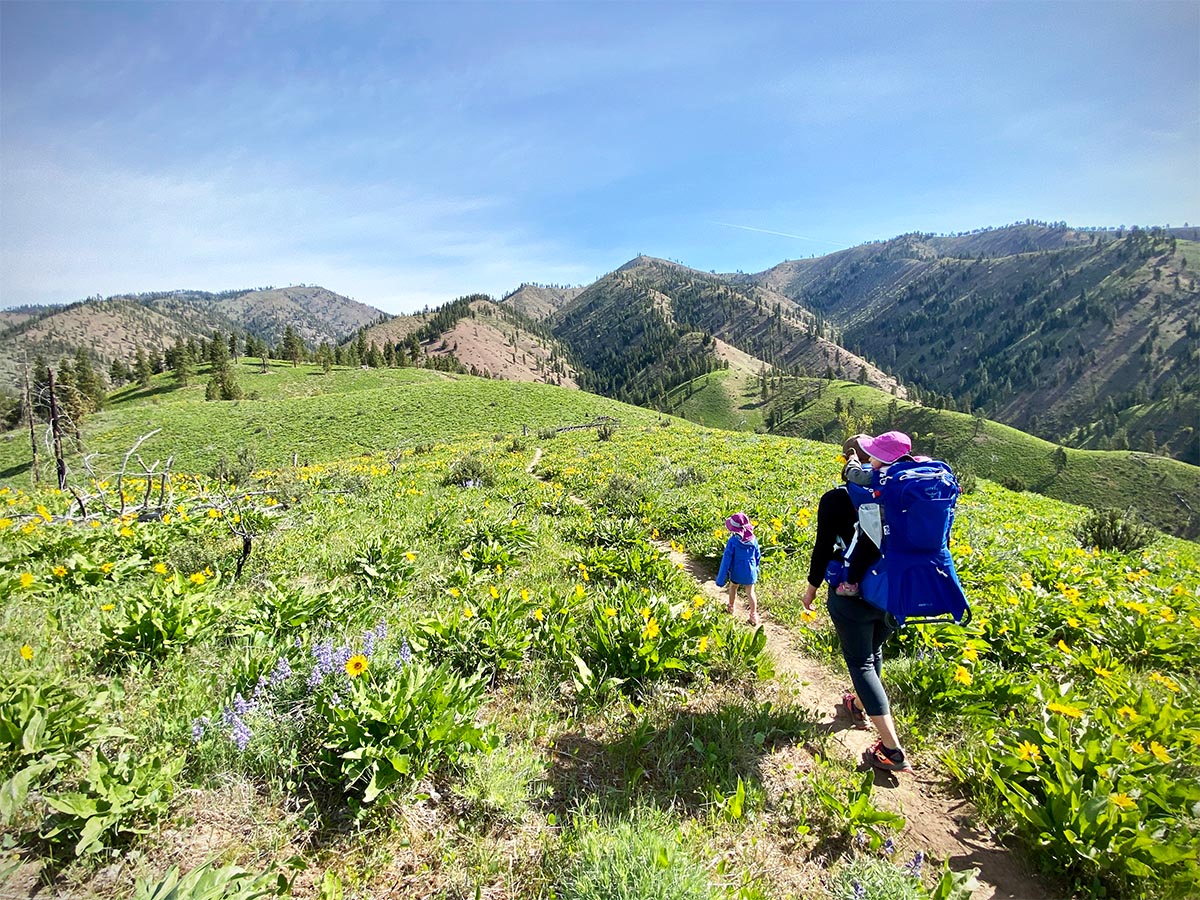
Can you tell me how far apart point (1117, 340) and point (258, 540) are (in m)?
286

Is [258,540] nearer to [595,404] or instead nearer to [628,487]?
[628,487]

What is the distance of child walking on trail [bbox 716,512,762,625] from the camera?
634 centimetres

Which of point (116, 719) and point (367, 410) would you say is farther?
point (367, 410)

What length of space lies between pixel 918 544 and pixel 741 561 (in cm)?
285

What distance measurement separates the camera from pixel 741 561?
20.9 feet

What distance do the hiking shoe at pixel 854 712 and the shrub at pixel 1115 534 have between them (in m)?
8.83

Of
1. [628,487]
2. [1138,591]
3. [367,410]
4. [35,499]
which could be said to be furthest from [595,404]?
[1138,591]

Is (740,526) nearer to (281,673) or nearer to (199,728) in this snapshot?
(281,673)

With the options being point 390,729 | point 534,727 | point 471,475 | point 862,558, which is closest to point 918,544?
point 862,558

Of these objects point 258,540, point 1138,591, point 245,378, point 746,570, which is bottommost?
point 1138,591

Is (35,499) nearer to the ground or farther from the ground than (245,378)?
nearer to the ground

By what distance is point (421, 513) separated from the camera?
32.5 feet

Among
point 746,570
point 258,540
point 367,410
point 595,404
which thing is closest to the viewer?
point 746,570

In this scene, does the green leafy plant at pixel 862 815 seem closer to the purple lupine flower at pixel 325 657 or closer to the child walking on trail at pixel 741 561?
the child walking on trail at pixel 741 561
